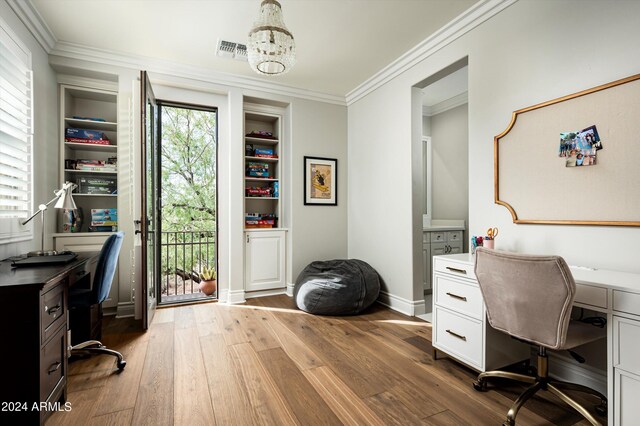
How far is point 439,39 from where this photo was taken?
2.80 meters

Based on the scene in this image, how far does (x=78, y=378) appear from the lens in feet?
6.63

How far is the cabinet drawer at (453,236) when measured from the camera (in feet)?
13.4

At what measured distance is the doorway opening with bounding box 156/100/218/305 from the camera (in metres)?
4.21

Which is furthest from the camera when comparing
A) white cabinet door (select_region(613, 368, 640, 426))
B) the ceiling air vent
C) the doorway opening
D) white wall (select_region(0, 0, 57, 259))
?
the doorway opening

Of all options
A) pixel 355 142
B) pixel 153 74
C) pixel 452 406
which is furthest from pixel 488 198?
pixel 153 74

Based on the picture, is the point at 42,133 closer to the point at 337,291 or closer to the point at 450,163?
the point at 337,291

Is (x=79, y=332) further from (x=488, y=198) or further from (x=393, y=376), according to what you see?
(x=488, y=198)

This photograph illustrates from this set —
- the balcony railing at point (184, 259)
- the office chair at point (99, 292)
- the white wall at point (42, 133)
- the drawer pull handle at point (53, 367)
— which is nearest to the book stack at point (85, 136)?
the white wall at point (42, 133)

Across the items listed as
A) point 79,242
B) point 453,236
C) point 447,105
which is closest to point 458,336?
point 453,236

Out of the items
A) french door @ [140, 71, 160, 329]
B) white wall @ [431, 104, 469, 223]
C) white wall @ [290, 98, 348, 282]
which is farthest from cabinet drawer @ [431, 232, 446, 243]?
french door @ [140, 71, 160, 329]

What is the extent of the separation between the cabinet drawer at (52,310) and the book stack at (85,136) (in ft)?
7.12

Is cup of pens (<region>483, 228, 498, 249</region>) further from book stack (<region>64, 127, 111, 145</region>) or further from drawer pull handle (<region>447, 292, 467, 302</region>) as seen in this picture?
book stack (<region>64, 127, 111, 145</region>)

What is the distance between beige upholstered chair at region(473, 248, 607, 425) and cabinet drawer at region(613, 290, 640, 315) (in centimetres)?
17

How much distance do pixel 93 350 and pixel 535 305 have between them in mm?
2834
